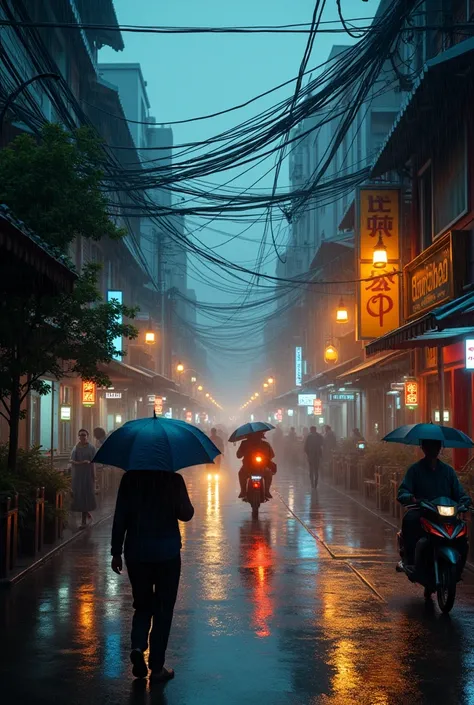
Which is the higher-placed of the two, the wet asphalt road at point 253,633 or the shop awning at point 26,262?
the shop awning at point 26,262

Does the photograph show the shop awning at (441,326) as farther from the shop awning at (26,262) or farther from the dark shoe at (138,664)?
the dark shoe at (138,664)

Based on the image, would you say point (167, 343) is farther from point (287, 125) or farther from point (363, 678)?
point (363, 678)

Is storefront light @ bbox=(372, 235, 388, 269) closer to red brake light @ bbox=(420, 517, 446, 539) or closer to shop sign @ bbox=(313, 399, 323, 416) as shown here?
red brake light @ bbox=(420, 517, 446, 539)

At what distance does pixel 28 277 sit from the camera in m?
9.18

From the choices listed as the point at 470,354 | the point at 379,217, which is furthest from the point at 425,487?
the point at 379,217

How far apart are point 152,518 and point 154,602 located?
63cm

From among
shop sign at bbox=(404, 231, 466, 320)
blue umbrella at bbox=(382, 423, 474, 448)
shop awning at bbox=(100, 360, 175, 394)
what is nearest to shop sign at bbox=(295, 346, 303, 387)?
shop awning at bbox=(100, 360, 175, 394)

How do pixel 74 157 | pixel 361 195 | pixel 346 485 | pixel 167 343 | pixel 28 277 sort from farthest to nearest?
pixel 167 343 → pixel 346 485 → pixel 361 195 → pixel 74 157 → pixel 28 277

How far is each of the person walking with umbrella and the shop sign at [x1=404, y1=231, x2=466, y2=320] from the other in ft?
41.5

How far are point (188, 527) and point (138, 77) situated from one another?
195 feet

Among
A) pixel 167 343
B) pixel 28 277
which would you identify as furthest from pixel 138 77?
pixel 28 277

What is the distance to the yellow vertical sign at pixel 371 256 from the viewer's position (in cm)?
2488

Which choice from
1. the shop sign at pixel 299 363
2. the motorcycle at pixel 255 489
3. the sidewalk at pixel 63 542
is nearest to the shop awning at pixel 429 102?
the motorcycle at pixel 255 489

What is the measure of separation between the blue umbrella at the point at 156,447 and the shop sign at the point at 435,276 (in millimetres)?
12544
